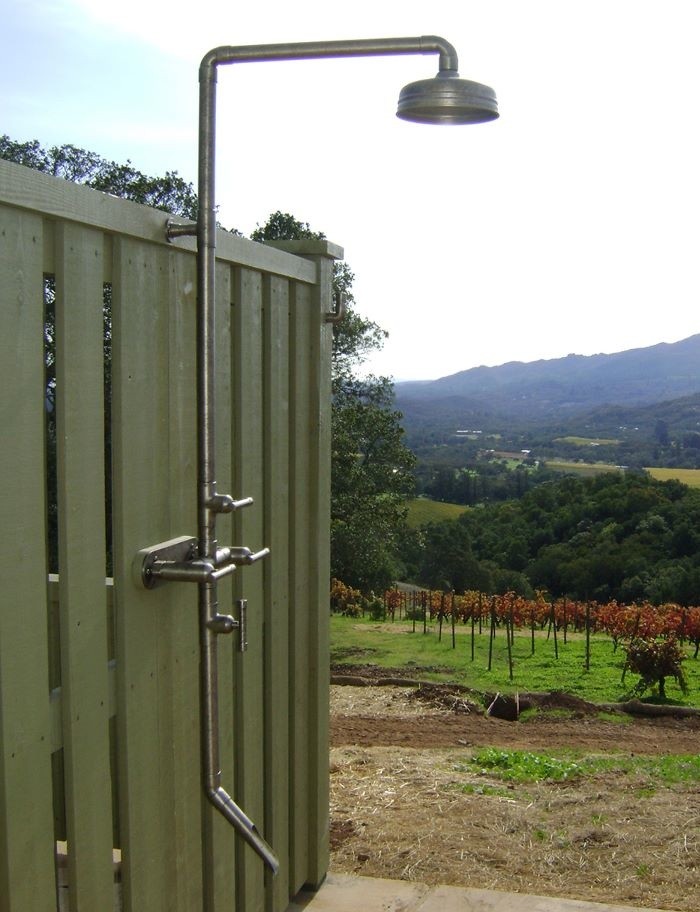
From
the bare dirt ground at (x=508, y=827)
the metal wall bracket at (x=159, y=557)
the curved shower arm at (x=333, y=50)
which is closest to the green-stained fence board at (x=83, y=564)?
the metal wall bracket at (x=159, y=557)

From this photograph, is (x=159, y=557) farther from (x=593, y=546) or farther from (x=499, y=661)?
(x=593, y=546)

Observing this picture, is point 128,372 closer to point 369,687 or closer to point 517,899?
point 517,899

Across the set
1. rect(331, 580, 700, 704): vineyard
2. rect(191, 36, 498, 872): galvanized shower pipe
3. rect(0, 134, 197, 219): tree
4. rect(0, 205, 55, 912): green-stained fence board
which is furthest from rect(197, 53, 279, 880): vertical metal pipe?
rect(0, 134, 197, 219): tree

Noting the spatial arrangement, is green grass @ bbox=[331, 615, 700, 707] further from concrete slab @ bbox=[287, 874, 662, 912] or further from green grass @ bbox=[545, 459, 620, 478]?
green grass @ bbox=[545, 459, 620, 478]

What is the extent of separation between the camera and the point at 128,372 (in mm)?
1978

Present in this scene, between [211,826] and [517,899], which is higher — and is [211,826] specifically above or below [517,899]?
above

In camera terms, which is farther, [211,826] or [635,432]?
[635,432]

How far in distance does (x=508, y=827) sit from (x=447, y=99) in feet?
9.84

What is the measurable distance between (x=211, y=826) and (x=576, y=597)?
24.7 m

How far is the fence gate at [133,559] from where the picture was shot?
1657 millimetres

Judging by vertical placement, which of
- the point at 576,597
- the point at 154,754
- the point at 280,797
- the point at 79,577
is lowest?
the point at 576,597

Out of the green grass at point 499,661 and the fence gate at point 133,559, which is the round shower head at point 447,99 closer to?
the fence gate at point 133,559

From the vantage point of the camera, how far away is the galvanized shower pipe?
2088 millimetres

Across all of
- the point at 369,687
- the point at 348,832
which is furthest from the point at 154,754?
the point at 369,687
